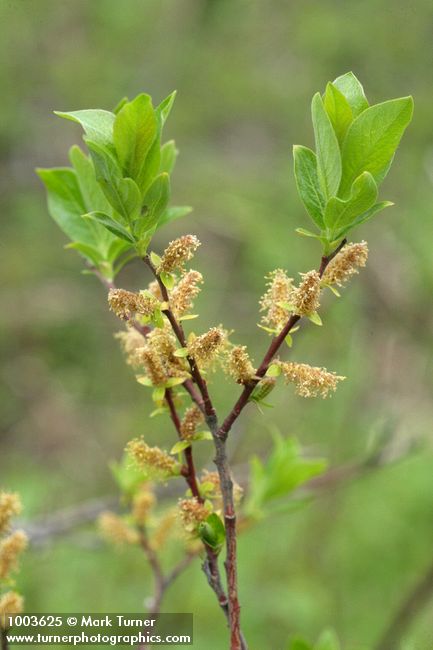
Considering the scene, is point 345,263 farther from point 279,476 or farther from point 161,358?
point 279,476

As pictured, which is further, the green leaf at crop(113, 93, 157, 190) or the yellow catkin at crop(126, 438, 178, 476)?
the yellow catkin at crop(126, 438, 178, 476)

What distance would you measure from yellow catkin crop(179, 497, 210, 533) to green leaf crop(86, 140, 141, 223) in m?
0.31

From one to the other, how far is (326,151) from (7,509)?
0.55 m

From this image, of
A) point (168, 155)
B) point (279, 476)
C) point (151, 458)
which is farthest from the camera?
point (279, 476)

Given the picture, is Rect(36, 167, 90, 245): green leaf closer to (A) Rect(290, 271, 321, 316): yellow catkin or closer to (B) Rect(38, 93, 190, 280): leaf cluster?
(B) Rect(38, 93, 190, 280): leaf cluster

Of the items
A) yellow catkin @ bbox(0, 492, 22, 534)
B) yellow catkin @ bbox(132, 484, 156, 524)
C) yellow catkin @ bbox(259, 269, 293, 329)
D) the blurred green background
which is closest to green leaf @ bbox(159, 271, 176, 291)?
yellow catkin @ bbox(259, 269, 293, 329)

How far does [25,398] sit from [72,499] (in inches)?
46.8

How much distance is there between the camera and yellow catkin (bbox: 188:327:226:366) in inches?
26.9

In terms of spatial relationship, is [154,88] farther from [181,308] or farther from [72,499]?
[181,308]

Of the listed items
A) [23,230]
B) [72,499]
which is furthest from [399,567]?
[23,230]

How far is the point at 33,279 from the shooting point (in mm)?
4707

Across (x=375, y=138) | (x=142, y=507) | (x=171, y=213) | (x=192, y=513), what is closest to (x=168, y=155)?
(x=171, y=213)

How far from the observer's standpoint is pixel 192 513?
0.74 metres

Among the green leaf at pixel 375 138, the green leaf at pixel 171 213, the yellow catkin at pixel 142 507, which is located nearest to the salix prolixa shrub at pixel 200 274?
the green leaf at pixel 375 138
